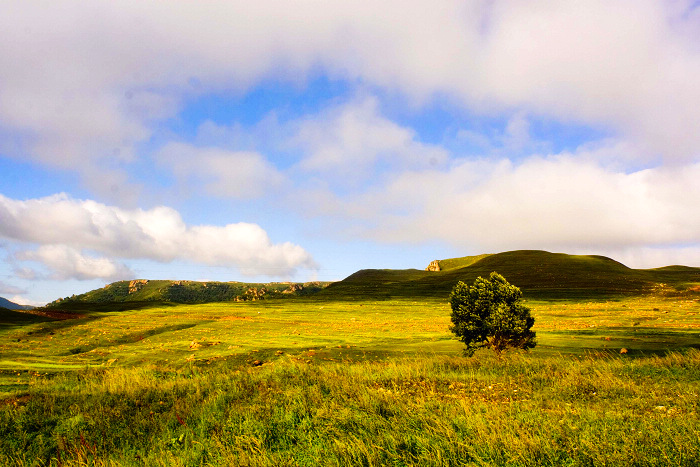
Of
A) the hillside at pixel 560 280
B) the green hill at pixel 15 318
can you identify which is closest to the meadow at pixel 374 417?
the green hill at pixel 15 318

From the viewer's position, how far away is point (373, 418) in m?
8.29

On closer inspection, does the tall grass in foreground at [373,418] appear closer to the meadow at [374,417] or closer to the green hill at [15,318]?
the meadow at [374,417]

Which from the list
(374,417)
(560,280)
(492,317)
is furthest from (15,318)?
(560,280)

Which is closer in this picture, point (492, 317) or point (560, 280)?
point (492, 317)

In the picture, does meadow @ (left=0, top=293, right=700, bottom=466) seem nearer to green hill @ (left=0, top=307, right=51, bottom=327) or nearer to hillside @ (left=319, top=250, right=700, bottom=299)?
green hill @ (left=0, top=307, right=51, bottom=327)

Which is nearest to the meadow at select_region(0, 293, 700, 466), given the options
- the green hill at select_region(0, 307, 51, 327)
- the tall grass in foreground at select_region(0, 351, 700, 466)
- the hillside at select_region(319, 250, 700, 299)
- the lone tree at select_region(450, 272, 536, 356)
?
the tall grass in foreground at select_region(0, 351, 700, 466)

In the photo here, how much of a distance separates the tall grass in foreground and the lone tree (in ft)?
33.6

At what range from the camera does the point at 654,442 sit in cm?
617

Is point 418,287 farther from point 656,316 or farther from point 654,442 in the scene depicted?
point 654,442

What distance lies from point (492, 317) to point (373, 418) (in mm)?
19661

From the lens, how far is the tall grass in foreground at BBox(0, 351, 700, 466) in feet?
20.4

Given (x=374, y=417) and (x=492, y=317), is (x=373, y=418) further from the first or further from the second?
(x=492, y=317)

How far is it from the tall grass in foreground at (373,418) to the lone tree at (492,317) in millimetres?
10239

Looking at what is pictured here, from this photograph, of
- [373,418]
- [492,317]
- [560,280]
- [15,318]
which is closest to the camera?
[373,418]
